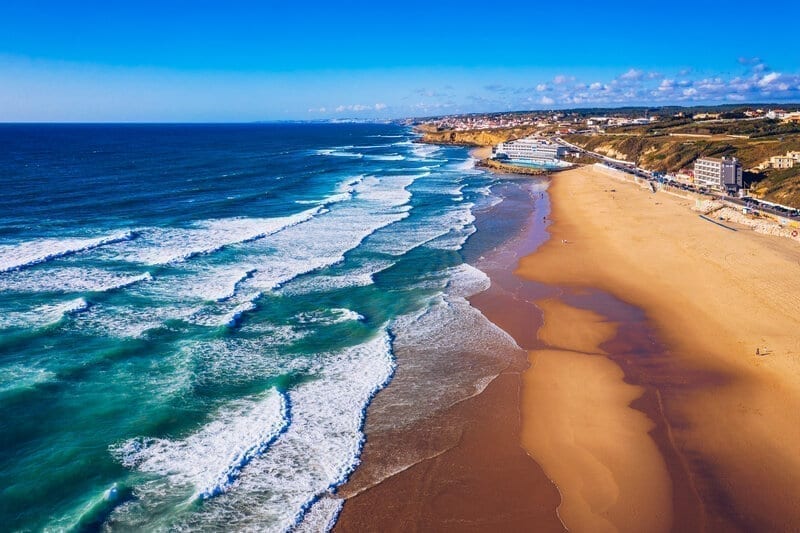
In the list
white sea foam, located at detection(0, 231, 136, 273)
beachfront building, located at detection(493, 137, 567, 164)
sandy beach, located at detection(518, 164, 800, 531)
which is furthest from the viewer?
beachfront building, located at detection(493, 137, 567, 164)

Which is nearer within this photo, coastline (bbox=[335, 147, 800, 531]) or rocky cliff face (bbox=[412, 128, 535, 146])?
coastline (bbox=[335, 147, 800, 531])

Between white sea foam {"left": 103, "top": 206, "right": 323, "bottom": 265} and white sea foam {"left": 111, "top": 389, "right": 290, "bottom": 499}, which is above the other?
white sea foam {"left": 103, "top": 206, "right": 323, "bottom": 265}

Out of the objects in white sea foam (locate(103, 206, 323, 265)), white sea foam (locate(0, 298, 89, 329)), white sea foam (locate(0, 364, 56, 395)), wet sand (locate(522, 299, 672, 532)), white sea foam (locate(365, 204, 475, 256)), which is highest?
white sea foam (locate(103, 206, 323, 265))

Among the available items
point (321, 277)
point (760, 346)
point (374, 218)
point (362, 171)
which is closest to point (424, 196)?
point (374, 218)

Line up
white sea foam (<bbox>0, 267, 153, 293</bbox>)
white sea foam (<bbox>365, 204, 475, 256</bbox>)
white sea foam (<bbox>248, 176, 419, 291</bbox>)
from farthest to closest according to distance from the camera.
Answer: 1. white sea foam (<bbox>365, 204, 475, 256</bbox>)
2. white sea foam (<bbox>248, 176, 419, 291</bbox>)
3. white sea foam (<bbox>0, 267, 153, 293</bbox>)

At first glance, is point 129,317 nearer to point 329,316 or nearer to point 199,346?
point 199,346

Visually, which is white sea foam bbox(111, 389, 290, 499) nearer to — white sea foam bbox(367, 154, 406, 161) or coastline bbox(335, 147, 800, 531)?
coastline bbox(335, 147, 800, 531)

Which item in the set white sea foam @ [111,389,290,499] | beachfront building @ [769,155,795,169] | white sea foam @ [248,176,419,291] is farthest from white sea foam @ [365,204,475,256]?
beachfront building @ [769,155,795,169]
